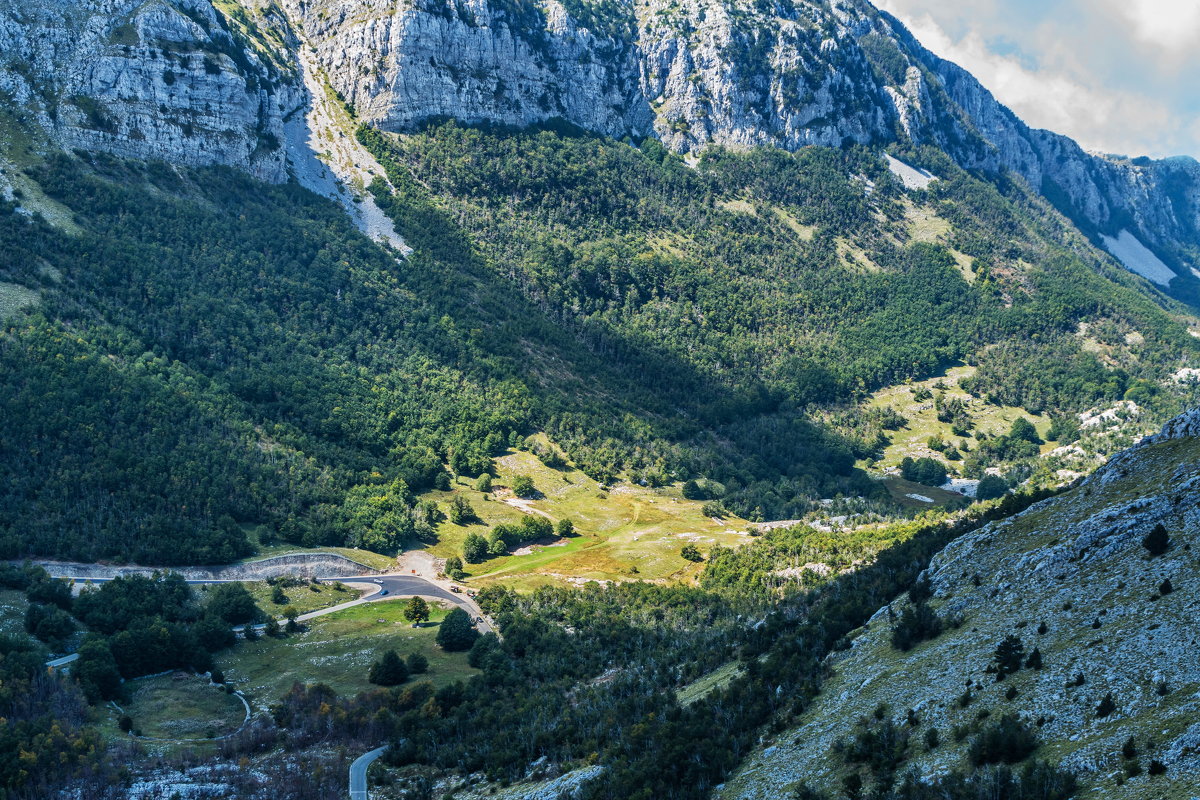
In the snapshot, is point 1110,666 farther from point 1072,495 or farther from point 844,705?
point 1072,495

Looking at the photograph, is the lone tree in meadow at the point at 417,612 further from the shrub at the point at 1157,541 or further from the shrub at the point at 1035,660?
the shrub at the point at 1157,541

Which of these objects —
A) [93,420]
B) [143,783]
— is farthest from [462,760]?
[93,420]

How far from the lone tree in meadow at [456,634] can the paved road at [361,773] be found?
3709 centimetres

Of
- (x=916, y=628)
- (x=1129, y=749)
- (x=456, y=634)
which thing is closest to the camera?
(x=1129, y=749)

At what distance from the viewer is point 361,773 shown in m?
93.2

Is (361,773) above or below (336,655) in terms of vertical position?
above

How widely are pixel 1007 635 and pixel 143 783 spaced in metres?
81.4

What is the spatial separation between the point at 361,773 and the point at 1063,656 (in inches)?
2799

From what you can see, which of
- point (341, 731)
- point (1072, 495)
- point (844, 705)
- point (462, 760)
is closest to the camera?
point (844, 705)

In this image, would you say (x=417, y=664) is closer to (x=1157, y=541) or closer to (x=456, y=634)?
(x=456, y=634)

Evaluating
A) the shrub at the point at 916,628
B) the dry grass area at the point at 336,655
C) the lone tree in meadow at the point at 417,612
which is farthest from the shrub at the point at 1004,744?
the lone tree in meadow at the point at 417,612

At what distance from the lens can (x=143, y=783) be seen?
281 feet

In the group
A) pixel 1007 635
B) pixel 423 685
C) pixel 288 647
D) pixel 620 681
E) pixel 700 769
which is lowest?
pixel 288 647

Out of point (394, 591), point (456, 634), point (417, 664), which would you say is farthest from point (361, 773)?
point (394, 591)
